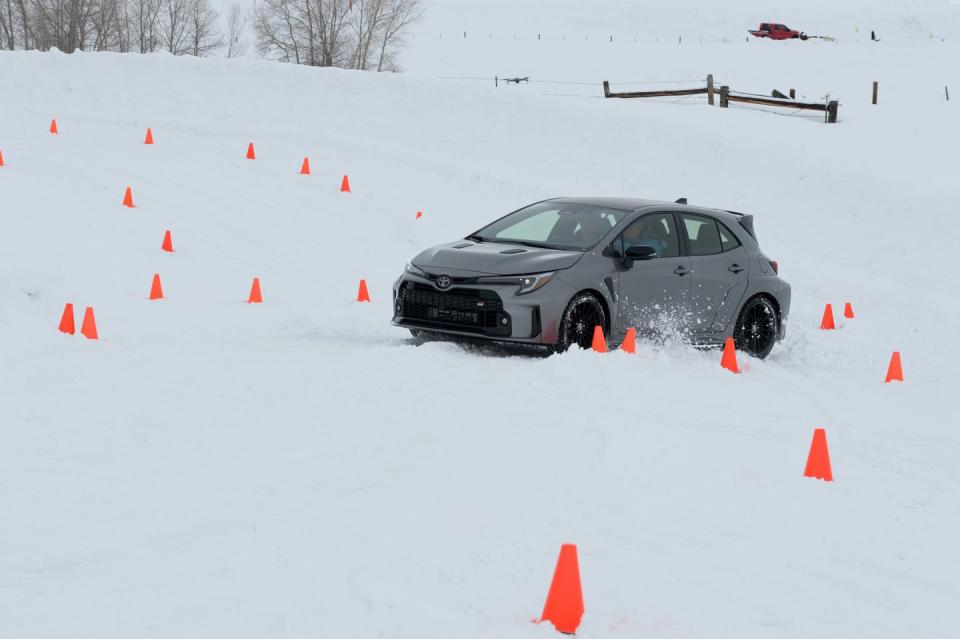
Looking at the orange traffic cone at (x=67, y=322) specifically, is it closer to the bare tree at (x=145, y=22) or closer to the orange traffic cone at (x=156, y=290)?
the orange traffic cone at (x=156, y=290)

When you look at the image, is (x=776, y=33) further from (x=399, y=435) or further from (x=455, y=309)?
(x=399, y=435)

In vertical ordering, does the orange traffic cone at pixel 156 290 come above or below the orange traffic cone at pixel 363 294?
above

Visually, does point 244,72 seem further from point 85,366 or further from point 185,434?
point 185,434

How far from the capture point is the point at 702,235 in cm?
1151

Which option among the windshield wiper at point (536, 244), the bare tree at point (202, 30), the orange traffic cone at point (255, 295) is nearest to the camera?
the windshield wiper at point (536, 244)

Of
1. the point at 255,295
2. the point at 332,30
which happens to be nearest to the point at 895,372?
the point at 255,295

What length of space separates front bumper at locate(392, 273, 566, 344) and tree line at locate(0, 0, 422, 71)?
4677 centimetres

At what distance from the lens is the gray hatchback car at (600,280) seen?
385 inches

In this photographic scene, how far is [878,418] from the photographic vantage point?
947 cm

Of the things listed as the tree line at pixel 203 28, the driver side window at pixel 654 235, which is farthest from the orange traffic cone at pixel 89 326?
the tree line at pixel 203 28

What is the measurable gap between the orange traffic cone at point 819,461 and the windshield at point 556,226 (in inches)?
140

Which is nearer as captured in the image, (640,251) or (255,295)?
(640,251)

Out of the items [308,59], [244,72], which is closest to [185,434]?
[244,72]

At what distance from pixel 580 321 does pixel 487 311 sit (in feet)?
2.79
